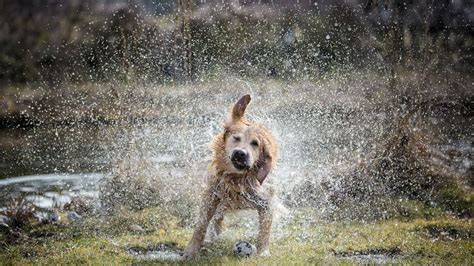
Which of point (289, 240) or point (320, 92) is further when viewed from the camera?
point (320, 92)

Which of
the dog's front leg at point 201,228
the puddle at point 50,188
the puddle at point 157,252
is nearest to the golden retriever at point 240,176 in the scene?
the dog's front leg at point 201,228

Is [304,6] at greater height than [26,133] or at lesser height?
greater

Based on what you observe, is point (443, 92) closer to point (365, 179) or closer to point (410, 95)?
point (410, 95)

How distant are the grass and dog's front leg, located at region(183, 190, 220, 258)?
106 mm

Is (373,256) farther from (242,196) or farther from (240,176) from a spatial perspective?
(240,176)

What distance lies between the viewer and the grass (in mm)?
5320

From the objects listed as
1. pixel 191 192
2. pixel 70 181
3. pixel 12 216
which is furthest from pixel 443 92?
pixel 12 216

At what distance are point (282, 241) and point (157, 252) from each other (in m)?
1.23

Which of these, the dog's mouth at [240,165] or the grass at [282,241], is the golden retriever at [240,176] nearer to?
the dog's mouth at [240,165]

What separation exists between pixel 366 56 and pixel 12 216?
24.7 ft

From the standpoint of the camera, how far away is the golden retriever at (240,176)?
5.38 m

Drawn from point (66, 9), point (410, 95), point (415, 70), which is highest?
point (415, 70)

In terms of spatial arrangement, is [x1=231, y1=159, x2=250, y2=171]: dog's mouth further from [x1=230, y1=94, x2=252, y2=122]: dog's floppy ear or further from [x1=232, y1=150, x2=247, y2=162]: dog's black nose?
[x1=230, y1=94, x2=252, y2=122]: dog's floppy ear

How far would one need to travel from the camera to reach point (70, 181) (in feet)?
28.7
